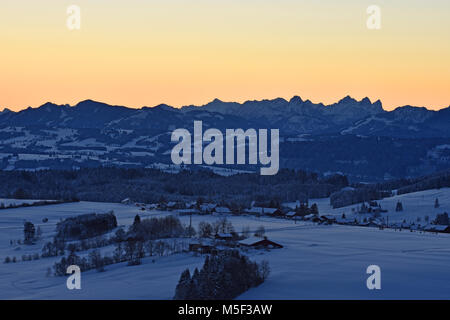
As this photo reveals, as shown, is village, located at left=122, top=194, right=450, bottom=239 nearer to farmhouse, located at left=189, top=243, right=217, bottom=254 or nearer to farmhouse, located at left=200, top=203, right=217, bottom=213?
farmhouse, located at left=200, top=203, right=217, bottom=213

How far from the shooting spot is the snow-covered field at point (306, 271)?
148 ft

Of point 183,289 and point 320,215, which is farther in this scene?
point 320,215

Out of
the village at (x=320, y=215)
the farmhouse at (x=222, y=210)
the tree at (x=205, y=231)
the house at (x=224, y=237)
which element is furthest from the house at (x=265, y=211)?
the house at (x=224, y=237)

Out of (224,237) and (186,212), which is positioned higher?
(186,212)

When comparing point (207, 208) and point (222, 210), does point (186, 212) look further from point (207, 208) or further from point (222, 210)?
point (222, 210)

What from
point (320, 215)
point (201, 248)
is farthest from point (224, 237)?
point (320, 215)

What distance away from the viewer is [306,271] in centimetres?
5219

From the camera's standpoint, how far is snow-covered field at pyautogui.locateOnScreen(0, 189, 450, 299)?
45.0m

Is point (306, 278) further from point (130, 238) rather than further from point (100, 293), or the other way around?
point (130, 238)

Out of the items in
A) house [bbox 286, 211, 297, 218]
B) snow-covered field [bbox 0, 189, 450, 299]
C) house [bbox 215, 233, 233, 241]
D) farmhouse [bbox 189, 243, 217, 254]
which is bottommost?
snow-covered field [bbox 0, 189, 450, 299]

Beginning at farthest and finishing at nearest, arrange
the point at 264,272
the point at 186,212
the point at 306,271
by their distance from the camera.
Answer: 1. the point at 186,212
2. the point at 306,271
3. the point at 264,272

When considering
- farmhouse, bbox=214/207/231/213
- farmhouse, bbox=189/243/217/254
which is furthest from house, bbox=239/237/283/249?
farmhouse, bbox=214/207/231/213
